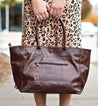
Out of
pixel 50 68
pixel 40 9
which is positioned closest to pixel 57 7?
pixel 40 9

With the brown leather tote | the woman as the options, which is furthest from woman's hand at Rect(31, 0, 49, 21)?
the brown leather tote

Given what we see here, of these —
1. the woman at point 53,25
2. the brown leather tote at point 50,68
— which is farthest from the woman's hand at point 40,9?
the brown leather tote at point 50,68

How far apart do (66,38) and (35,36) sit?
0.80 ft

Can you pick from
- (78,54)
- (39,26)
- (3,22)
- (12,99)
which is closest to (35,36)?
(39,26)

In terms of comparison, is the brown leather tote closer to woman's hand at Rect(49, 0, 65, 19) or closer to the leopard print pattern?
the leopard print pattern

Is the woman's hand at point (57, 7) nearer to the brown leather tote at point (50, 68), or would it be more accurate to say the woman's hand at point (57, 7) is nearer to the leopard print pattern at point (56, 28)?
the leopard print pattern at point (56, 28)

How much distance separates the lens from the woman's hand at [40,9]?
200 cm

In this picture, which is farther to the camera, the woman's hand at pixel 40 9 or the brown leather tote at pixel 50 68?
the woman's hand at pixel 40 9

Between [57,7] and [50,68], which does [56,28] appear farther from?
[50,68]

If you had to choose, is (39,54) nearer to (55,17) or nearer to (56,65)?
(56,65)

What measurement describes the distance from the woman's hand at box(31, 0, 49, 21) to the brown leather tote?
0.16 meters

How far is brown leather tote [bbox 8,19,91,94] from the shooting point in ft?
6.24

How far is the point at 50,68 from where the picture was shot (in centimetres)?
192

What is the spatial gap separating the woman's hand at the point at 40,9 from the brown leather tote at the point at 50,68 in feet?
0.52
